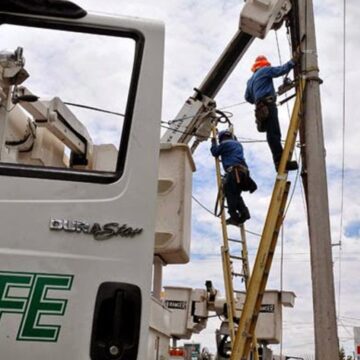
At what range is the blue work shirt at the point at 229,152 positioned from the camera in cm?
584

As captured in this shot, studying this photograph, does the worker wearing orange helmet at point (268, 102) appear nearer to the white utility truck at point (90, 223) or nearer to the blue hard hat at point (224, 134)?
the blue hard hat at point (224, 134)

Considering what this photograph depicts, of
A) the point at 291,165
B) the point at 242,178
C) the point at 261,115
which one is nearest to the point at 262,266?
the point at 291,165

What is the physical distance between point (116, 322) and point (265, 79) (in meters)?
3.48

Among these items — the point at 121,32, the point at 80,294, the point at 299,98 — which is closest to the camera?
the point at 80,294

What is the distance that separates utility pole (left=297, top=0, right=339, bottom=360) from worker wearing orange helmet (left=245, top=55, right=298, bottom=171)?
0.25m

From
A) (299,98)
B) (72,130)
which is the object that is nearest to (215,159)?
(299,98)

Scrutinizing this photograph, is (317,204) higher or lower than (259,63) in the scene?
lower

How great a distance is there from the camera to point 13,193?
7.44ft

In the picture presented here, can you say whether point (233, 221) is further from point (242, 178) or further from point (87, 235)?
point (87, 235)

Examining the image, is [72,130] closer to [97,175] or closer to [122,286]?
[97,175]

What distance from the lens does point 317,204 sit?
4.57 meters

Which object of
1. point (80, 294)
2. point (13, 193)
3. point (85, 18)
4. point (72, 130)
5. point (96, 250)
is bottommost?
point (80, 294)

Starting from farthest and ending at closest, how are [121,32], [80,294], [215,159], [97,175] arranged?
[215,159], [121,32], [97,175], [80,294]

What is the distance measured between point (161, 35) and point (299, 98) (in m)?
2.48
